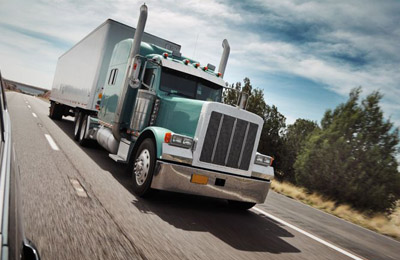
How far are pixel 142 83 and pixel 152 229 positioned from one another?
3.71m

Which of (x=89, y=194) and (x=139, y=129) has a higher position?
(x=139, y=129)

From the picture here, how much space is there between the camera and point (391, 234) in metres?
7.89

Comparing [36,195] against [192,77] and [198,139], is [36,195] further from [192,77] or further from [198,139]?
[192,77]

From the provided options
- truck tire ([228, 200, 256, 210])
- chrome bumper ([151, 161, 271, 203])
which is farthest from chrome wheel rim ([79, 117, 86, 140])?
chrome bumper ([151, 161, 271, 203])

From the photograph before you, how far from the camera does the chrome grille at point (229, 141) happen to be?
5.57m

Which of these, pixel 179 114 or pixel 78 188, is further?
pixel 179 114

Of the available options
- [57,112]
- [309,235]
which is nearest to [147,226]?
[309,235]

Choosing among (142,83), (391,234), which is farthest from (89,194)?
(391,234)

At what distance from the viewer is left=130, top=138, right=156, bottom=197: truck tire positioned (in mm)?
5516

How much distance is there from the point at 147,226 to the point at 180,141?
5.23 feet

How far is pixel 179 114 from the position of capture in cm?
621

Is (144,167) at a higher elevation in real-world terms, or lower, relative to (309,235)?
higher

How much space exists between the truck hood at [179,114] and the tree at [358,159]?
49.5 ft

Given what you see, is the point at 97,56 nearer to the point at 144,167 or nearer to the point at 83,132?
the point at 83,132
